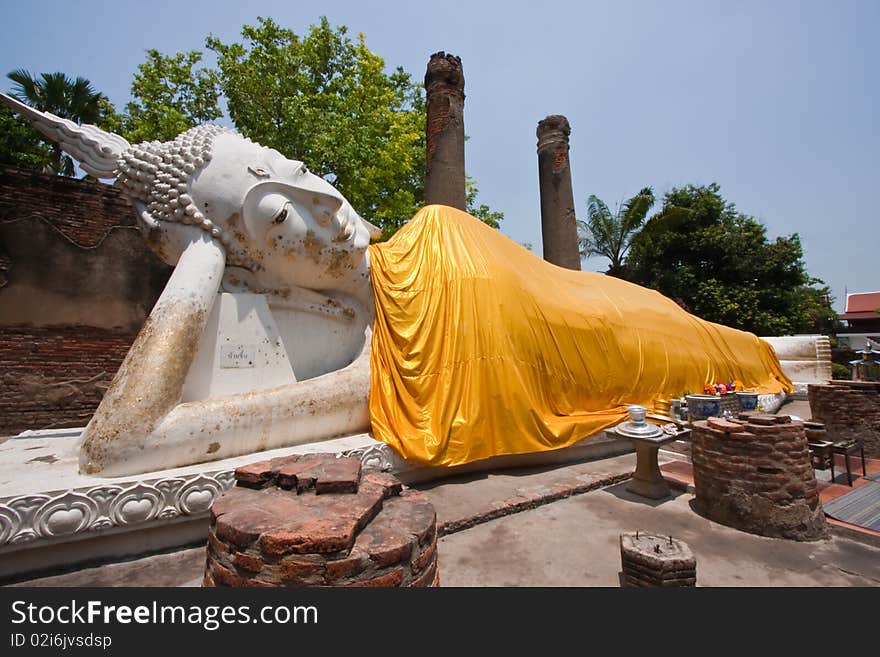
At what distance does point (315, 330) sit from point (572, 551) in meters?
2.37

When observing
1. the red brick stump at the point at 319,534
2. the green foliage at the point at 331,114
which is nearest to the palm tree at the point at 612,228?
the green foliage at the point at 331,114

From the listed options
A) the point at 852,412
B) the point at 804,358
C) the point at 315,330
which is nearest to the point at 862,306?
the point at 804,358

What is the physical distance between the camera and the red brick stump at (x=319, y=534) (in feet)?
3.87

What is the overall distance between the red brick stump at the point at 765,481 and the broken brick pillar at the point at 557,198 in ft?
26.0

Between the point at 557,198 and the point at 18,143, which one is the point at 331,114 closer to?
the point at 557,198

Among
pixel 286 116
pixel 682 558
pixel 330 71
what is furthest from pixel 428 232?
pixel 330 71

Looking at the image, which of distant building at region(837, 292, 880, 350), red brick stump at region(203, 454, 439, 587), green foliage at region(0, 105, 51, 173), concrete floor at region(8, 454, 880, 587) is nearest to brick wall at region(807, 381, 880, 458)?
concrete floor at region(8, 454, 880, 587)

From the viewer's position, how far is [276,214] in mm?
3115

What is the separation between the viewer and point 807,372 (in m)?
7.80

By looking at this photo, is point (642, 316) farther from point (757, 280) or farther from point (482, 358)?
point (757, 280)

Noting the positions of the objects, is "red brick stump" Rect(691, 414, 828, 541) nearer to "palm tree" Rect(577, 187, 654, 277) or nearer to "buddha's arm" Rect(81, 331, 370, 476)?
"buddha's arm" Rect(81, 331, 370, 476)

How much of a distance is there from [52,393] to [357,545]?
6.49 metres

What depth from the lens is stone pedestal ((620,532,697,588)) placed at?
1.70 m

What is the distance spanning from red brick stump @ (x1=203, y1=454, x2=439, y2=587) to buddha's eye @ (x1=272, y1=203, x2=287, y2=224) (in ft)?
6.59
